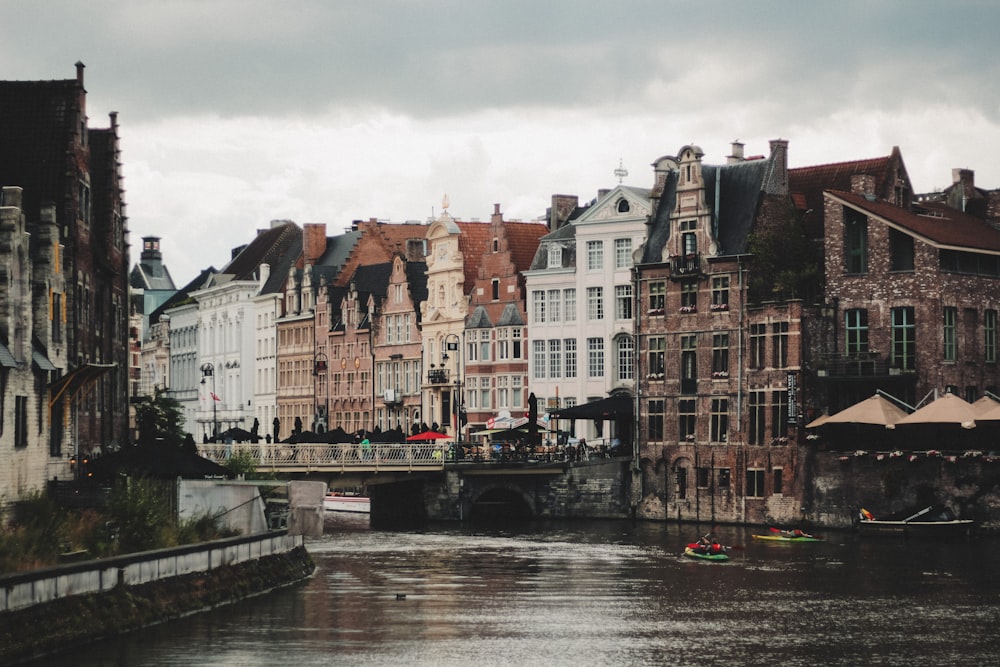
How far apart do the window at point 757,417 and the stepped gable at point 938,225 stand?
8.85 metres

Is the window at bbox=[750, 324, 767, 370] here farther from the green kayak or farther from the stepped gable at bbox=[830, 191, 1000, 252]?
the green kayak

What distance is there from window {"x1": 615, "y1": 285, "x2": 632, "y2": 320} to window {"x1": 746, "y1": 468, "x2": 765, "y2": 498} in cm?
1400

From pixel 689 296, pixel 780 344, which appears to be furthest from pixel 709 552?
pixel 689 296

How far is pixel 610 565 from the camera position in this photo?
63375mm

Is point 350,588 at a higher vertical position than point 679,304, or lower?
lower

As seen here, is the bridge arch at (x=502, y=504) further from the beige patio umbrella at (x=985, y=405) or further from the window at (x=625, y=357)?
the beige patio umbrella at (x=985, y=405)

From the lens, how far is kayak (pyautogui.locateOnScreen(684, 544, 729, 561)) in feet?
212

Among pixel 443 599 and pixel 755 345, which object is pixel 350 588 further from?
pixel 755 345

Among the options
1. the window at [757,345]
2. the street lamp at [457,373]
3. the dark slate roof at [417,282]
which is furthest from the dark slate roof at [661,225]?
the dark slate roof at [417,282]

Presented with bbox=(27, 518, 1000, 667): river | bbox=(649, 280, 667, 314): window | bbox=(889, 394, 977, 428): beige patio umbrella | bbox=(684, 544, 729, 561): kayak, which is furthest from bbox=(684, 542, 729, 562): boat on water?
bbox=(649, 280, 667, 314): window

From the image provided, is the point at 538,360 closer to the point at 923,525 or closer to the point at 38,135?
the point at 923,525

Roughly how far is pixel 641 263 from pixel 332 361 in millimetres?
40360

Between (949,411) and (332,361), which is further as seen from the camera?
(332,361)

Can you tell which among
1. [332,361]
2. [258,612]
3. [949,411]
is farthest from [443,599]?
[332,361]
